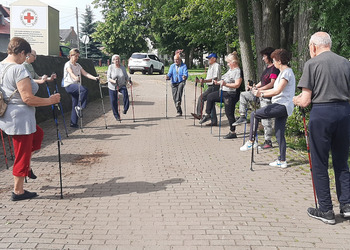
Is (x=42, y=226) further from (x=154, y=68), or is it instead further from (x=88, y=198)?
(x=154, y=68)

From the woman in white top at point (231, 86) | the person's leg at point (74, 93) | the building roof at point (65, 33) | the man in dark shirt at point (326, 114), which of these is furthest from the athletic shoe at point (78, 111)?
the building roof at point (65, 33)

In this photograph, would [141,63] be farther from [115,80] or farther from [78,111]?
[78,111]

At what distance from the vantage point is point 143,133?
10438 millimetres

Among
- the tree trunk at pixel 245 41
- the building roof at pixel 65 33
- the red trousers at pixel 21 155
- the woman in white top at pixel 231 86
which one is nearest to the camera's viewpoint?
the red trousers at pixel 21 155

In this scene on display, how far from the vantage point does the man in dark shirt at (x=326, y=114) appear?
448cm

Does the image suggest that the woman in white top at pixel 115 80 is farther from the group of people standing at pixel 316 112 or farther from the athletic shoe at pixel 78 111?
the group of people standing at pixel 316 112

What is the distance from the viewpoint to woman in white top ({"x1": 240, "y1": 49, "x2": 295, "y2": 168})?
265 inches

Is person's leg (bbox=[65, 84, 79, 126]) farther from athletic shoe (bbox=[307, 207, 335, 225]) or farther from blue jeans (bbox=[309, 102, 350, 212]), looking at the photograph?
athletic shoe (bbox=[307, 207, 335, 225])

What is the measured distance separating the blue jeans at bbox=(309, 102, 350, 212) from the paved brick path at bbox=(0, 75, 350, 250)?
37cm

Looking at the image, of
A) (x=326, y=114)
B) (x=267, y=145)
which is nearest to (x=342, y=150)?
(x=326, y=114)

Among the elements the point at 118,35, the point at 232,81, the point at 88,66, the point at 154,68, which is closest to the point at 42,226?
the point at 232,81

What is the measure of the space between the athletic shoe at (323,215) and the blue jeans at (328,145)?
48 millimetres

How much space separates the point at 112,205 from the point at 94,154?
9.97 ft

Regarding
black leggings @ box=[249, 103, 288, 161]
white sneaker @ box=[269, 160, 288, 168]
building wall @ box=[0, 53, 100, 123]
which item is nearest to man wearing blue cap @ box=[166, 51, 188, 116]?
building wall @ box=[0, 53, 100, 123]
